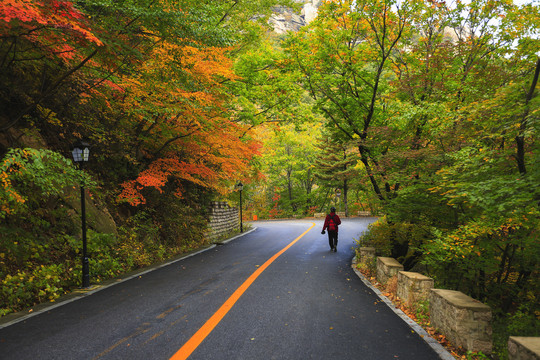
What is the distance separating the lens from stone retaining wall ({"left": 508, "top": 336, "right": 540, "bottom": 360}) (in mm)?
2375

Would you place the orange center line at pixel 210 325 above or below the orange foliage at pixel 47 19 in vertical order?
below

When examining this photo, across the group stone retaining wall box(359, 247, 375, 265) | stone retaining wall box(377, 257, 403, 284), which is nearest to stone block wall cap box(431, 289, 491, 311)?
stone retaining wall box(377, 257, 403, 284)

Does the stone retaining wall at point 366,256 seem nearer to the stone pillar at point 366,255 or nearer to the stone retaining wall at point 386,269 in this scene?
the stone pillar at point 366,255

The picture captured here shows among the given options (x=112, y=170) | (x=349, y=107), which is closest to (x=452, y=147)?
(x=349, y=107)

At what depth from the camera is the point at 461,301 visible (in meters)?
3.55

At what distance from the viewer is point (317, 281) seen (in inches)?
253

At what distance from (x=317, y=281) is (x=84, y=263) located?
200 inches

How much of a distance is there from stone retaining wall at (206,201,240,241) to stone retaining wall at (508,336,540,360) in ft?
37.3

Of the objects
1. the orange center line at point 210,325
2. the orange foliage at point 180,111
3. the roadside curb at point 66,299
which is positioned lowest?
the roadside curb at point 66,299

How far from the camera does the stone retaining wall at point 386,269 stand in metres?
6.01

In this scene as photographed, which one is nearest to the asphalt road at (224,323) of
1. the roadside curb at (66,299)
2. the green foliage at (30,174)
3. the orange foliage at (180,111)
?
the roadside curb at (66,299)

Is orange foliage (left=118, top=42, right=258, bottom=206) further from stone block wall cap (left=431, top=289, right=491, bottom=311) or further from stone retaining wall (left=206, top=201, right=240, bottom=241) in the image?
stone block wall cap (left=431, top=289, right=491, bottom=311)

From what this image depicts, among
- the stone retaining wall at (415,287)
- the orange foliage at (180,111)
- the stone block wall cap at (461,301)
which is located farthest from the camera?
the orange foliage at (180,111)

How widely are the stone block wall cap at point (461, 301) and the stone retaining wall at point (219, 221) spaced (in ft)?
34.0
